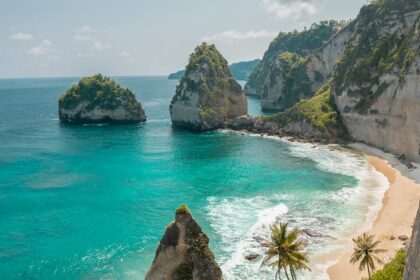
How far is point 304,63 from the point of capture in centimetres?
19425

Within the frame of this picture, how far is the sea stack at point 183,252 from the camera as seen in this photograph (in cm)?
3114

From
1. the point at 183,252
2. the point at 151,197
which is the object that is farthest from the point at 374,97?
the point at 183,252

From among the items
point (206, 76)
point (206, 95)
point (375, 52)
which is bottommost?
point (206, 95)

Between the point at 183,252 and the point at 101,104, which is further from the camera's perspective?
the point at 101,104

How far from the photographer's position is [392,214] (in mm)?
63938

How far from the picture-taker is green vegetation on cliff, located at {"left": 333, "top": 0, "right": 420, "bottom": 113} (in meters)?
100

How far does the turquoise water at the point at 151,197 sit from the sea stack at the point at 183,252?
17188mm

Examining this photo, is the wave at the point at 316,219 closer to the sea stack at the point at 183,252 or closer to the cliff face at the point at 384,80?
the cliff face at the point at 384,80

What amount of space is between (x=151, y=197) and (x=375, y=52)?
77.6 m

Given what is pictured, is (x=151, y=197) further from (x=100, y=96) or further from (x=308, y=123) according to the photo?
(x=100, y=96)

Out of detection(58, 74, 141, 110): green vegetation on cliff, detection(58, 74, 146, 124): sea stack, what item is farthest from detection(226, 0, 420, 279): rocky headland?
detection(58, 74, 141, 110): green vegetation on cliff

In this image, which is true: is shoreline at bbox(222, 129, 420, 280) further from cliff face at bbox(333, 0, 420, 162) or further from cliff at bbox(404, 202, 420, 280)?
cliff at bbox(404, 202, 420, 280)

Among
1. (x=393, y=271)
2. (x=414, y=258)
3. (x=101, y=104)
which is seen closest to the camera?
(x=414, y=258)

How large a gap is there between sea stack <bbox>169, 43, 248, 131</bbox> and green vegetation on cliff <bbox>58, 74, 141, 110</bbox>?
21239 mm
